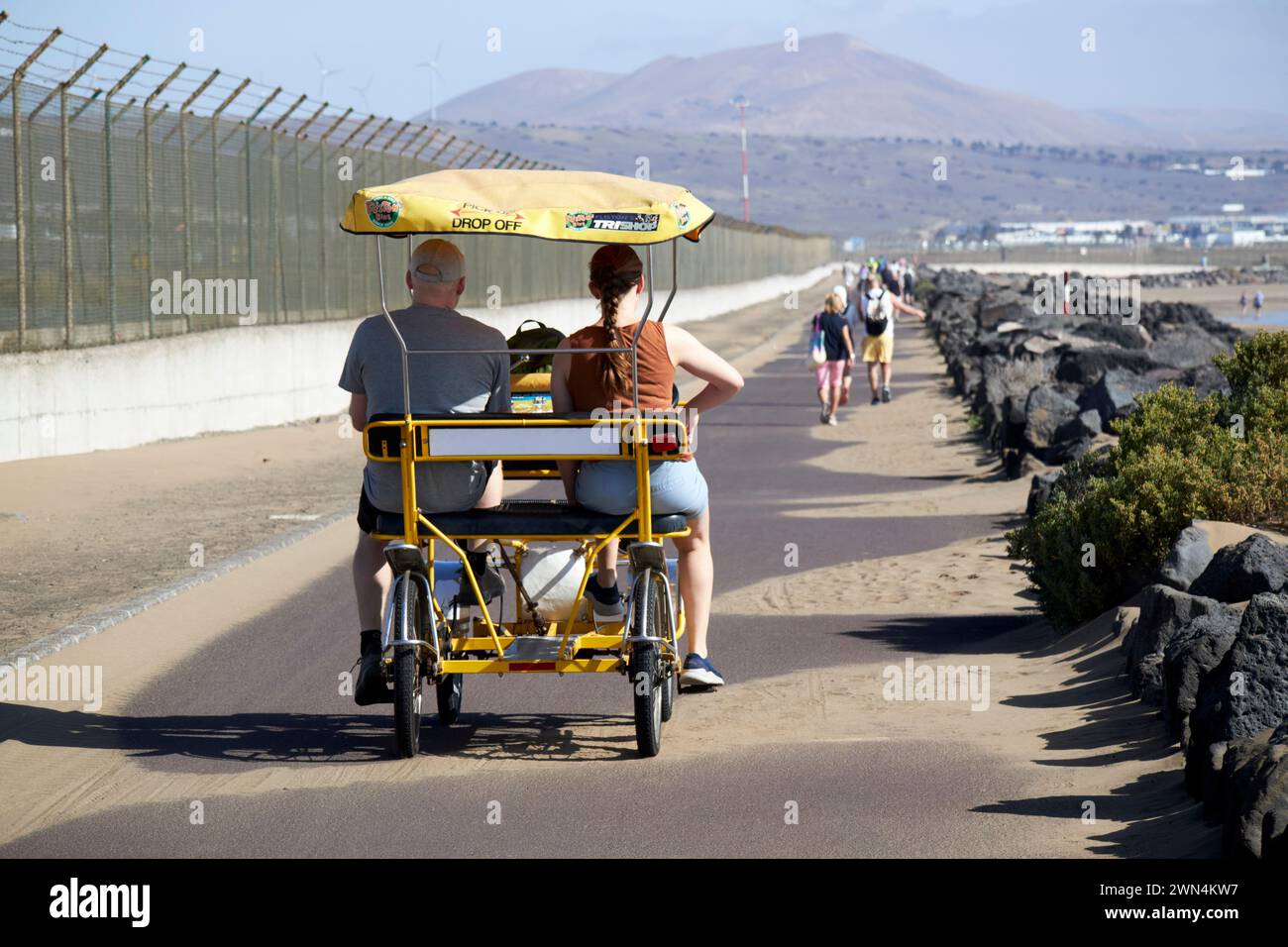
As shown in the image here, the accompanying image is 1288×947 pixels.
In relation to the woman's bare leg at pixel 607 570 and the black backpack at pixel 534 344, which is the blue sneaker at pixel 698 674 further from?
the black backpack at pixel 534 344

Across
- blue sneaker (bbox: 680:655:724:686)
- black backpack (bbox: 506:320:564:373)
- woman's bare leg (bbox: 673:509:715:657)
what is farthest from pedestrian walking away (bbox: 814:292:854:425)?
blue sneaker (bbox: 680:655:724:686)

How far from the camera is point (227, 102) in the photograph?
23.5 meters

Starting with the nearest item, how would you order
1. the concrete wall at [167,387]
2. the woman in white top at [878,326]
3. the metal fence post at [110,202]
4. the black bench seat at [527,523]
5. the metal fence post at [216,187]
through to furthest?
1. the black bench seat at [527,523]
2. the concrete wall at [167,387]
3. the metal fence post at [110,202]
4. the metal fence post at [216,187]
5. the woman in white top at [878,326]

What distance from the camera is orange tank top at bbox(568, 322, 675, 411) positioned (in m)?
7.72

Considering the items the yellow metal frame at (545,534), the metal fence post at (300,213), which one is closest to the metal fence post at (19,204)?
the metal fence post at (300,213)

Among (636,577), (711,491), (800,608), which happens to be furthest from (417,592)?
(711,491)

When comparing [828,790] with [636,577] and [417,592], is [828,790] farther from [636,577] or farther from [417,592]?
[417,592]

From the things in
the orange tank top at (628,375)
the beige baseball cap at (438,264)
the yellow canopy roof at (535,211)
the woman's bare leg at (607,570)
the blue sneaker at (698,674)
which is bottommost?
the blue sneaker at (698,674)

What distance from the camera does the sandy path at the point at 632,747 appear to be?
6457 millimetres

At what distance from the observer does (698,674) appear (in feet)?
26.0

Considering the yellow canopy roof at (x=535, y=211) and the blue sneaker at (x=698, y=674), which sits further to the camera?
the blue sneaker at (x=698, y=674)

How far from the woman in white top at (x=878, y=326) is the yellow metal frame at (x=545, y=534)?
61.0ft

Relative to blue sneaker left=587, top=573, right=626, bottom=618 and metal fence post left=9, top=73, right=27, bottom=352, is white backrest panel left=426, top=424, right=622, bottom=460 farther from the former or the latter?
metal fence post left=9, top=73, right=27, bottom=352

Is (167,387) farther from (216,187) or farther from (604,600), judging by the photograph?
(604,600)
